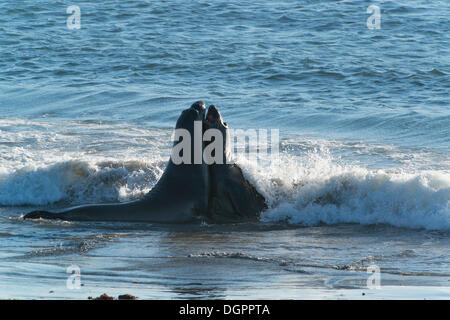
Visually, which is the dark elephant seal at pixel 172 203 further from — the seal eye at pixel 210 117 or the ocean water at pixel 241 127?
the ocean water at pixel 241 127

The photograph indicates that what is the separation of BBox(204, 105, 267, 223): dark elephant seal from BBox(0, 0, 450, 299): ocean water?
1.02 feet

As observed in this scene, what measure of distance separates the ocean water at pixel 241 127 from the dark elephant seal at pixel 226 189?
311mm

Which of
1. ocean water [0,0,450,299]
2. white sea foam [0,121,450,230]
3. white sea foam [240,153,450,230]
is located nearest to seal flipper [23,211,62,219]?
ocean water [0,0,450,299]

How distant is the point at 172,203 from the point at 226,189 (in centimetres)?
75

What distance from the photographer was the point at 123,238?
9.26 m

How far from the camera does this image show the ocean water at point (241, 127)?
755 cm

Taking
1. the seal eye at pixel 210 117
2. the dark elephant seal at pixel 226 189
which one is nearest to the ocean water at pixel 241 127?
the dark elephant seal at pixel 226 189

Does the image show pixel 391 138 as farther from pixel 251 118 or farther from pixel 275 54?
pixel 275 54

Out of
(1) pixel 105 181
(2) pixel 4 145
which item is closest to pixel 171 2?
(2) pixel 4 145

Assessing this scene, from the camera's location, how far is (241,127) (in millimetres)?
16891

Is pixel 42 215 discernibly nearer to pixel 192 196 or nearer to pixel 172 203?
pixel 172 203

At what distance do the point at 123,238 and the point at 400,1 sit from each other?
22.0m

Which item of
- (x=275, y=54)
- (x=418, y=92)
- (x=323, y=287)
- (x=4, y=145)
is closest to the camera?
(x=323, y=287)

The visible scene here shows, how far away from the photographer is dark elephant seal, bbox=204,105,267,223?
10031 millimetres
